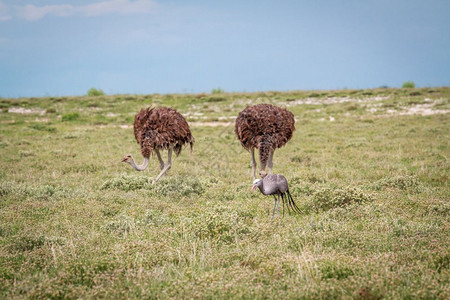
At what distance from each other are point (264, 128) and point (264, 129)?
3cm

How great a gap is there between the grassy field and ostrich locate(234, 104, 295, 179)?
3.47 ft

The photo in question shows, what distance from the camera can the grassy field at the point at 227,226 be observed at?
4602 mm

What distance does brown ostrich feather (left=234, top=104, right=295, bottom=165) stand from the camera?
9961 mm

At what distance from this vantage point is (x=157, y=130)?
11203mm

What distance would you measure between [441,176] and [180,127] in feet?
23.6

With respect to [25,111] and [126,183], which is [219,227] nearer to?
[126,183]

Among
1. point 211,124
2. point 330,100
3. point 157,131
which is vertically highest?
point 330,100

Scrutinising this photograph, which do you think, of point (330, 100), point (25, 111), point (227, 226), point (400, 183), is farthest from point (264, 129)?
point (25, 111)

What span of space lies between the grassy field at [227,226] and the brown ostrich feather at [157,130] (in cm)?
106

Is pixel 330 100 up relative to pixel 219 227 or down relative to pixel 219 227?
up

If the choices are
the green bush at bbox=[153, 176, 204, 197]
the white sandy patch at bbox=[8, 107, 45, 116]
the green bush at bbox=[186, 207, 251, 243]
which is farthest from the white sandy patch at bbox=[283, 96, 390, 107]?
the green bush at bbox=[186, 207, 251, 243]

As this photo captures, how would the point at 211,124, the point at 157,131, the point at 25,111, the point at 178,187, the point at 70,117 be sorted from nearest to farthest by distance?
the point at 178,187 → the point at 157,131 → the point at 211,124 → the point at 70,117 → the point at 25,111

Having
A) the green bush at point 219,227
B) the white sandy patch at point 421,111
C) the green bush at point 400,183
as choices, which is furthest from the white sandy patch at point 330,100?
the green bush at point 219,227

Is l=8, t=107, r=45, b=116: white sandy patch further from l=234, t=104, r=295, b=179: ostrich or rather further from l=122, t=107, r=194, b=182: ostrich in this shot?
l=234, t=104, r=295, b=179: ostrich
